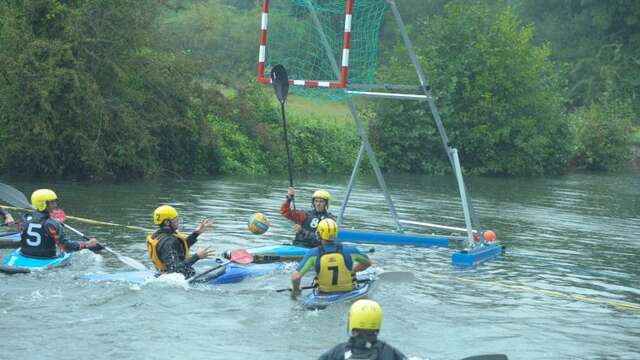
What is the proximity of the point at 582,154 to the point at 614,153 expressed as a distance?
1.40 meters

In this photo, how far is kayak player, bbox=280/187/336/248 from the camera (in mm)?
15219

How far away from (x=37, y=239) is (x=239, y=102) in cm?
1936

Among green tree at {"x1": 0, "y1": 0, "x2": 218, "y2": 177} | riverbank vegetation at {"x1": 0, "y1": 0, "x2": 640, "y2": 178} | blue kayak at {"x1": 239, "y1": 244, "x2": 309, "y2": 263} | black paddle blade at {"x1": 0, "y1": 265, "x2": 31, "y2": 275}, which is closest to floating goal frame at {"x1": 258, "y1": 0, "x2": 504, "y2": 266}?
blue kayak at {"x1": 239, "y1": 244, "x2": 309, "y2": 263}

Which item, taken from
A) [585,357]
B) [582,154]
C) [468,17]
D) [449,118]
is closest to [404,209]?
[585,357]

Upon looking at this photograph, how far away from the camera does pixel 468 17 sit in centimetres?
4209

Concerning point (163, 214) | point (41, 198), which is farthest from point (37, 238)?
point (163, 214)

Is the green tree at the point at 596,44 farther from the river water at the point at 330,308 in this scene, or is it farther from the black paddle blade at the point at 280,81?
the black paddle blade at the point at 280,81

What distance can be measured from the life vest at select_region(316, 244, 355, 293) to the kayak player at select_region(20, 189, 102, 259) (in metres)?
3.76

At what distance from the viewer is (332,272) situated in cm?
1199

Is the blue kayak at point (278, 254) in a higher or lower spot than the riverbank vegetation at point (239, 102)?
lower

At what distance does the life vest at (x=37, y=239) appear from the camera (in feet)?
46.0

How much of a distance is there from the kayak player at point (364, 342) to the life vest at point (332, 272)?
176 inches

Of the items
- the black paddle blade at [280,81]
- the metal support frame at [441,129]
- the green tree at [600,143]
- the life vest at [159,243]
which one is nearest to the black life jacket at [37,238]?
the life vest at [159,243]

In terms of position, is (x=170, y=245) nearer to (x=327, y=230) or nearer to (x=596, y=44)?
(x=327, y=230)
